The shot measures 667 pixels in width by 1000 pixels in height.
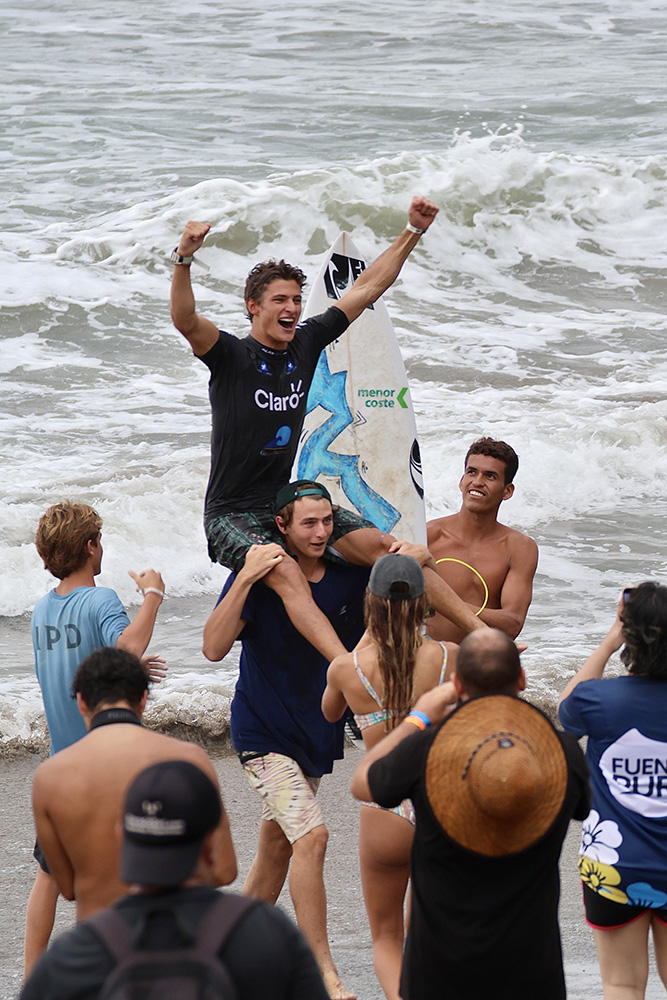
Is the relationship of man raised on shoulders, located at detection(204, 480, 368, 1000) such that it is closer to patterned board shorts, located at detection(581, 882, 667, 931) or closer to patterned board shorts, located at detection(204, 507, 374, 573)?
patterned board shorts, located at detection(204, 507, 374, 573)

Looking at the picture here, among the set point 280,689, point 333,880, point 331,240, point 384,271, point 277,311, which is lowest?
point 333,880

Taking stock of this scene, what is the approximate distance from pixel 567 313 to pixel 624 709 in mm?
12707

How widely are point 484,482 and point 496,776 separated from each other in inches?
99.4

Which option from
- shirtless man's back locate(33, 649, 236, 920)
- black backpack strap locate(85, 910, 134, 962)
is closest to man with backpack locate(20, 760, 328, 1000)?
black backpack strap locate(85, 910, 134, 962)


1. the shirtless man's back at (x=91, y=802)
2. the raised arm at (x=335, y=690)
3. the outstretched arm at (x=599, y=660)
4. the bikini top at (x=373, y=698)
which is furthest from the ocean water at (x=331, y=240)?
the shirtless man's back at (x=91, y=802)

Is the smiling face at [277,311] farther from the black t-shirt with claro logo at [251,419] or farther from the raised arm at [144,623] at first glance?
the raised arm at [144,623]

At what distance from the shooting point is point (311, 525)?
12.8 ft

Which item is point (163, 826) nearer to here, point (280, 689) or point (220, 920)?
point (220, 920)

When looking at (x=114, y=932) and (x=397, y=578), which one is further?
(x=397, y=578)

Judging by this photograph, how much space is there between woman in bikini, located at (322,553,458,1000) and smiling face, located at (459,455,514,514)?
1.52 meters

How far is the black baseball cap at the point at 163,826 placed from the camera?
1683mm

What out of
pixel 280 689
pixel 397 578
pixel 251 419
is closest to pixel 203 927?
pixel 397 578

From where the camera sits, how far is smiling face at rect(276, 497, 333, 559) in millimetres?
3887

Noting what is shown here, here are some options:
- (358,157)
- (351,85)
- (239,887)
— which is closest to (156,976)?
(239,887)
